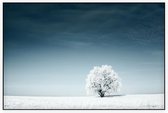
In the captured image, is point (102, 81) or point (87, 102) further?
point (102, 81)

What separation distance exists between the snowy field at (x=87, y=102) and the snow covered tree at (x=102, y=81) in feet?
0.51

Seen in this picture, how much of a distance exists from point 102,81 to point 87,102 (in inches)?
18.6

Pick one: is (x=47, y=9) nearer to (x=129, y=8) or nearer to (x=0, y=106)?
(x=129, y=8)

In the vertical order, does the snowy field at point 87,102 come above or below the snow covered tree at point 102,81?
below

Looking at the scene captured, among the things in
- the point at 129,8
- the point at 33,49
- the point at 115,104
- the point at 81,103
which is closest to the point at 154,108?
the point at 115,104

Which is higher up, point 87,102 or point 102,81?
point 102,81

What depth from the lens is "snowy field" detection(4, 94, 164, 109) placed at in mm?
6680

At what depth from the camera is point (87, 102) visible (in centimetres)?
668

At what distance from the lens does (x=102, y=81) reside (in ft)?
22.5

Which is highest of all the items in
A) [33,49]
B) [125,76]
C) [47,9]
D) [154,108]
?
[47,9]

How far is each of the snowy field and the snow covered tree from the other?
0.51 feet

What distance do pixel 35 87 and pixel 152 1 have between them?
2.48 meters

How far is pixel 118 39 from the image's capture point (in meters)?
6.77

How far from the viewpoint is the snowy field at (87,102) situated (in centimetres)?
668
